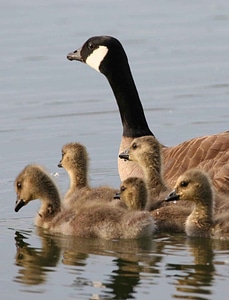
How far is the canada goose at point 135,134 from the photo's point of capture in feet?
40.5

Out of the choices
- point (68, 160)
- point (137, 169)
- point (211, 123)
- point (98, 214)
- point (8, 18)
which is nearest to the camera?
point (98, 214)

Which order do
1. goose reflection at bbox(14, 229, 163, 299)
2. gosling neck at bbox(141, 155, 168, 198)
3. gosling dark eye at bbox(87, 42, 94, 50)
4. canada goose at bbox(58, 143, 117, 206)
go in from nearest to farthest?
goose reflection at bbox(14, 229, 163, 299) < gosling neck at bbox(141, 155, 168, 198) < canada goose at bbox(58, 143, 117, 206) < gosling dark eye at bbox(87, 42, 94, 50)

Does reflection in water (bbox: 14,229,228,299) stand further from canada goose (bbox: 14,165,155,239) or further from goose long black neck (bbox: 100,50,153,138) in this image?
goose long black neck (bbox: 100,50,153,138)

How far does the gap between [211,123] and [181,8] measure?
17.3 ft

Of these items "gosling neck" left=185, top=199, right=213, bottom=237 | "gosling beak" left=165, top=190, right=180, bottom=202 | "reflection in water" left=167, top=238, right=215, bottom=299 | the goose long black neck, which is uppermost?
the goose long black neck

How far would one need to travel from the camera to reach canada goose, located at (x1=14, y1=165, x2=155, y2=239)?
10844 mm

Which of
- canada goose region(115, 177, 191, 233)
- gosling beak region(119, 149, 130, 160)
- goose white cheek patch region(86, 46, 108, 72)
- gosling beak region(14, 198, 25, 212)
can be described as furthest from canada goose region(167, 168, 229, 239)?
goose white cheek patch region(86, 46, 108, 72)

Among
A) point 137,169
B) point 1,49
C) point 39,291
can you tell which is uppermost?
point 1,49

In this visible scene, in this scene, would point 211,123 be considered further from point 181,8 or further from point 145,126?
point 181,8

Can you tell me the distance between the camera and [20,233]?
11.5 metres

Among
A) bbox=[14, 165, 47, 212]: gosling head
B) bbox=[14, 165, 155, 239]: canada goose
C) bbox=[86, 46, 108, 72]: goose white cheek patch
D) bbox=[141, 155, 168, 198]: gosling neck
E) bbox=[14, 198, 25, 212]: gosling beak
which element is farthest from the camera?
bbox=[86, 46, 108, 72]: goose white cheek patch

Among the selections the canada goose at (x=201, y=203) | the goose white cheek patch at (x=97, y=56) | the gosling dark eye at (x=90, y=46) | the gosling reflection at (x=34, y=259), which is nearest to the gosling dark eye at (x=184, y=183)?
the canada goose at (x=201, y=203)

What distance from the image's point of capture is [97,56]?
13.8 m

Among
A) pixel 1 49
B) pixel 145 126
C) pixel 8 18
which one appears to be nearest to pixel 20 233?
pixel 145 126
